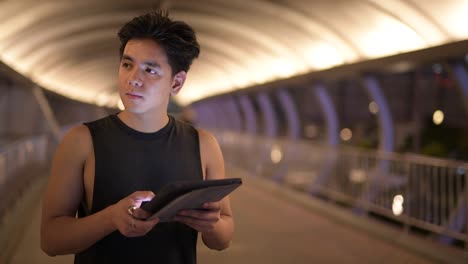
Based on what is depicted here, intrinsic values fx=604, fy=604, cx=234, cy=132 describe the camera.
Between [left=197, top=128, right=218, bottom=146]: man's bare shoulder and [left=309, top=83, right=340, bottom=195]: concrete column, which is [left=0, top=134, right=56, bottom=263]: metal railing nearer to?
[left=197, top=128, right=218, bottom=146]: man's bare shoulder

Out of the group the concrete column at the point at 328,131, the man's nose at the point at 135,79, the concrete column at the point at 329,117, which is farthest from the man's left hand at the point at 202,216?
the concrete column at the point at 329,117

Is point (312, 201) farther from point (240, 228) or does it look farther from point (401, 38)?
point (401, 38)

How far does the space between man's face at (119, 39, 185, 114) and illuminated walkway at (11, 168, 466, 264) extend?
4.77 metres

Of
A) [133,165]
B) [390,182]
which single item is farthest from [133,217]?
[390,182]

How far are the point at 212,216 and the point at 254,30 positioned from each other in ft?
44.8

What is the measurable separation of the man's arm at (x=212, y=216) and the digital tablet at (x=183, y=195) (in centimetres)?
6

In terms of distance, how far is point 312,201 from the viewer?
11.0m

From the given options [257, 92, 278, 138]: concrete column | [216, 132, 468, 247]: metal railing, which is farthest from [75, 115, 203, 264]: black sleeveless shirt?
[257, 92, 278, 138]: concrete column

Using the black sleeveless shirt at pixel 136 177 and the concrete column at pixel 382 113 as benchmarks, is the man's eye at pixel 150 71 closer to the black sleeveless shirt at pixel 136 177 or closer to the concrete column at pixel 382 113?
the black sleeveless shirt at pixel 136 177

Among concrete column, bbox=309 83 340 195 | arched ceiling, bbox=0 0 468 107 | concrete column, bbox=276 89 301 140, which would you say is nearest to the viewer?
arched ceiling, bbox=0 0 468 107

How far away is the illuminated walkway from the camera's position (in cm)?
691

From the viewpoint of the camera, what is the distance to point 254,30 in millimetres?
15359

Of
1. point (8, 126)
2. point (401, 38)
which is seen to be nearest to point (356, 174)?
point (401, 38)

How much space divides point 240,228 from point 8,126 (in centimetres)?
1241
